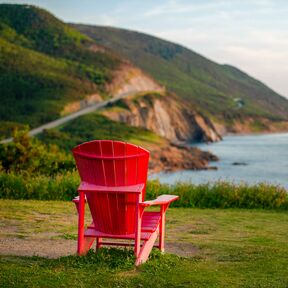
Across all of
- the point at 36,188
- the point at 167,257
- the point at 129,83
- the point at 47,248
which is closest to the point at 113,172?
the point at 167,257

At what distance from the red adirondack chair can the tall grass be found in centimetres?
675

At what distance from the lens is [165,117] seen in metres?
109

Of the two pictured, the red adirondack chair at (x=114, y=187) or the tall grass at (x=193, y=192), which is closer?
the red adirondack chair at (x=114, y=187)

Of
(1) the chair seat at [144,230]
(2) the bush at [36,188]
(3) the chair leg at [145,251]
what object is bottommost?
(2) the bush at [36,188]

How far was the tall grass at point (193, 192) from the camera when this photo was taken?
43.9ft

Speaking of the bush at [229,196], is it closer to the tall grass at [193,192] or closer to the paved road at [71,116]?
the tall grass at [193,192]

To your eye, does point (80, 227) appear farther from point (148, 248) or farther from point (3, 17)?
point (3, 17)

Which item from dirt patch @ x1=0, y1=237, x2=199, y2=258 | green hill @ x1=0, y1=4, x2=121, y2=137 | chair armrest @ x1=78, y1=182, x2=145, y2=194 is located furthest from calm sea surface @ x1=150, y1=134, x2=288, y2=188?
chair armrest @ x1=78, y1=182, x2=145, y2=194

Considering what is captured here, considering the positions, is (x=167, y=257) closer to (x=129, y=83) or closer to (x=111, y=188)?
(x=111, y=188)

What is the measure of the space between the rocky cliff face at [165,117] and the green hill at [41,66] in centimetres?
672

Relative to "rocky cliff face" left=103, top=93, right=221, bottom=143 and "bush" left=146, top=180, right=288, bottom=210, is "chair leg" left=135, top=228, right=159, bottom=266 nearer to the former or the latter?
"bush" left=146, top=180, right=288, bottom=210

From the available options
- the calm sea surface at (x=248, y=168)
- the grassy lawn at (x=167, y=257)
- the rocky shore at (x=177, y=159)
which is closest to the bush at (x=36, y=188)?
the grassy lawn at (x=167, y=257)

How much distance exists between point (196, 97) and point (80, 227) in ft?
564

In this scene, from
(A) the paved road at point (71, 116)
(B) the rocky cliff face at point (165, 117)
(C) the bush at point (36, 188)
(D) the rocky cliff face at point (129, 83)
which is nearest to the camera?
(C) the bush at point (36, 188)
